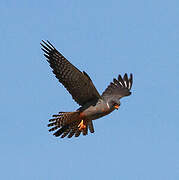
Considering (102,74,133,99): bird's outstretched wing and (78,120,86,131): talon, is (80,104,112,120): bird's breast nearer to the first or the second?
(78,120,86,131): talon

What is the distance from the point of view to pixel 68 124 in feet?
56.2

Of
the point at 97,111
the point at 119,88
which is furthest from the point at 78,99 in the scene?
the point at 119,88

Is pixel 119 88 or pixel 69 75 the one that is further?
pixel 119 88

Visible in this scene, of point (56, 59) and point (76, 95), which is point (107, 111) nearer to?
point (76, 95)

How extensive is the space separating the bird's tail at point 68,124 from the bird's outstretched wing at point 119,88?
1.10 meters

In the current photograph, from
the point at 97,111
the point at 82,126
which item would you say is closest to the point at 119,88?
the point at 82,126

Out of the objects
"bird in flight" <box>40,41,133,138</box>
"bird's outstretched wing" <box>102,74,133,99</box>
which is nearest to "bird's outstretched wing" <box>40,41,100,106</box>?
"bird in flight" <box>40,41,133,138</box>

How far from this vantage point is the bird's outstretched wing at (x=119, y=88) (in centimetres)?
1762

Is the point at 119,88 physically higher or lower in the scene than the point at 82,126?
higher

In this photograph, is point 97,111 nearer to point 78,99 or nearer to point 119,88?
point 78,99

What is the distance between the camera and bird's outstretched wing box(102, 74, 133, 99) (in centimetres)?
1762

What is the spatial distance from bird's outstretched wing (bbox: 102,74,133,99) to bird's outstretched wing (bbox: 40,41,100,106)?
1.32 metres

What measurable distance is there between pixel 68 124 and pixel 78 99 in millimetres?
1014

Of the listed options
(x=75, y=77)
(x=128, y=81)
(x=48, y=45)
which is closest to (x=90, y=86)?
(x=75, y=77)
